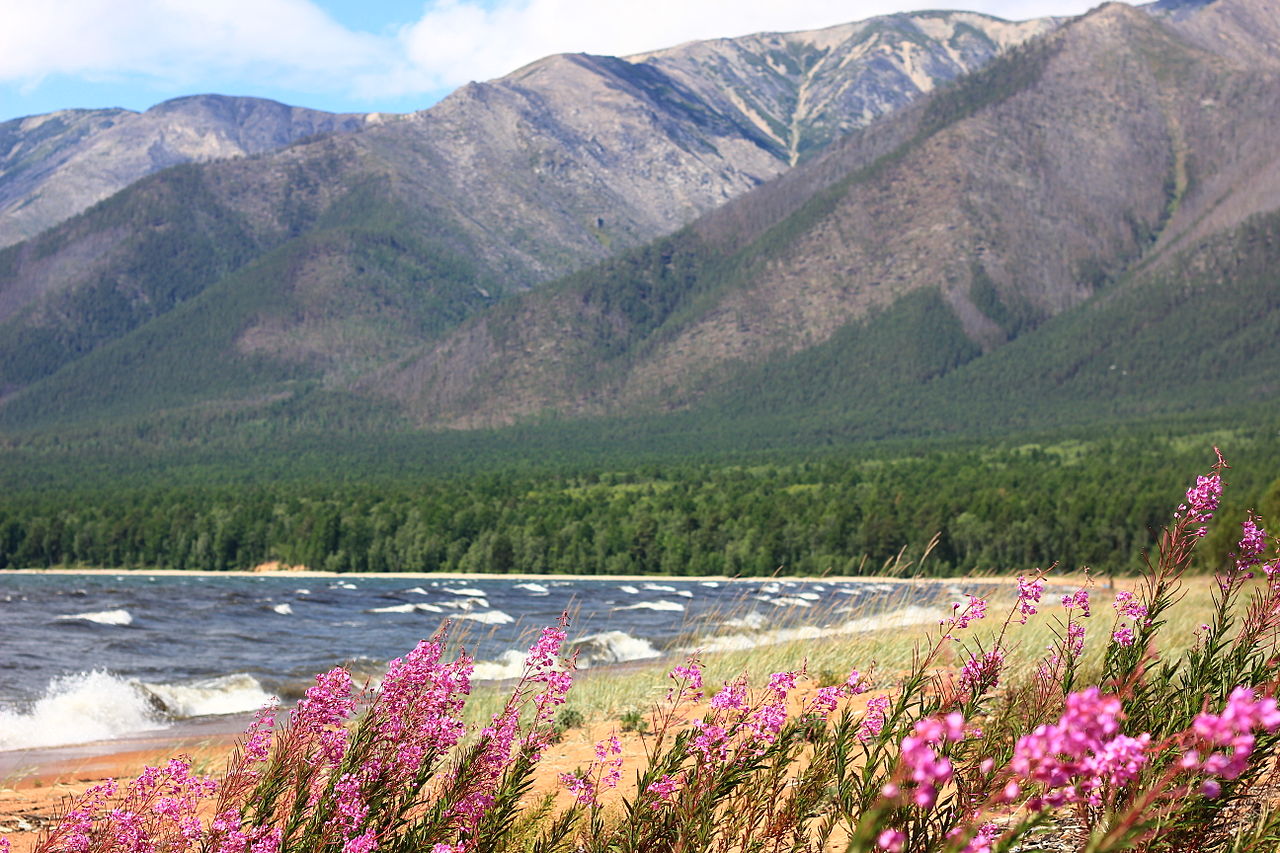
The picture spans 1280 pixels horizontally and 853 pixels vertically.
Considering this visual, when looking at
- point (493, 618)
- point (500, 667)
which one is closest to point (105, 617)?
point (493, 618)

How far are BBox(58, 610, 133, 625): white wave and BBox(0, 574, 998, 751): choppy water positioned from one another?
0.10 metres

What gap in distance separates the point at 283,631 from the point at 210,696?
17.0 metres

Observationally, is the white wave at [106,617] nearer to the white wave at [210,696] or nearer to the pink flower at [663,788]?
the white wave at [210,696]

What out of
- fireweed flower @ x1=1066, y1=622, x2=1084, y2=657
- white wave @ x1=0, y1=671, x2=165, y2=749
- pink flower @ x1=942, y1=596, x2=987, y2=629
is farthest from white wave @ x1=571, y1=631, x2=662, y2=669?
pink flower @ x1=942, y1=596, x2=987, y2=629

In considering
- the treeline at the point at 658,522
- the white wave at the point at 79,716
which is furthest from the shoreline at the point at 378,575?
the white wave at the point at 79,716

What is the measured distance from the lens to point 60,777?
55.4ft

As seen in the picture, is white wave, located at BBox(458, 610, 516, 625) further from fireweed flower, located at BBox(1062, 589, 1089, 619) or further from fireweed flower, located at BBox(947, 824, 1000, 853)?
fireweed flower, located at BBox(947, 824, 1000, 853)

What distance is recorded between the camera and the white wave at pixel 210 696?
27516 mm

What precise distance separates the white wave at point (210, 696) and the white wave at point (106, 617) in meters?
19.2

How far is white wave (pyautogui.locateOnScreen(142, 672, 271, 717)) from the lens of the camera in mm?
27516

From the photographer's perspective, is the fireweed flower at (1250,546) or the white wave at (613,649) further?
the white wave at (613,649)

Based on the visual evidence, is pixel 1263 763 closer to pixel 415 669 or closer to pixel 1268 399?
pixel 415 669

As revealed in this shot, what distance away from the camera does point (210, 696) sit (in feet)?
94.6

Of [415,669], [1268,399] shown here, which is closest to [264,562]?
[415,669]
